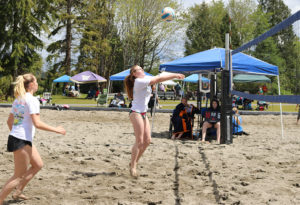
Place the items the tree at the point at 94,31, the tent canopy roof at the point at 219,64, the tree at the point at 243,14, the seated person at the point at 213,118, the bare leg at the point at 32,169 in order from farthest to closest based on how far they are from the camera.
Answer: the tree at the point at 243,14 → the tree at the point at 94,31 → the seated person at the point at 213,118 → the tent canopy roof at the point at 219,64 → the bare leg at the point at 32,169

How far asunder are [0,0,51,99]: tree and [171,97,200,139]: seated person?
60.2ft

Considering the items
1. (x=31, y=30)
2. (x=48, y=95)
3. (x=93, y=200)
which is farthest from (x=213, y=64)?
(x=31, y=30)

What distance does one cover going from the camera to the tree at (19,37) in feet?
75.8

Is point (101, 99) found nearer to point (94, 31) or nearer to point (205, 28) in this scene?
point (94, 31)

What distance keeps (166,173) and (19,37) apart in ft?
71.6

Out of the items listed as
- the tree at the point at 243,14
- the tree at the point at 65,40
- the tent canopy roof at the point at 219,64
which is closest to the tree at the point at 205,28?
the tree at the point at 243,14

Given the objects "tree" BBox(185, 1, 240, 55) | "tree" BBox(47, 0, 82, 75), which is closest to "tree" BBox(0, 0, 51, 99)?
"tree" BBox(47, 0, 82, 75)

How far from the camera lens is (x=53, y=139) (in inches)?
278

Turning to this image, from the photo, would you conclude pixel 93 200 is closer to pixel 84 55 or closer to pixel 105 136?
pixel 105 136

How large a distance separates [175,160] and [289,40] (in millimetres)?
2453

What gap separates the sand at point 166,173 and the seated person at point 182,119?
29.3 inches

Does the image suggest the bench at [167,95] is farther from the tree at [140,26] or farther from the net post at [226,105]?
the net post at [226,105]

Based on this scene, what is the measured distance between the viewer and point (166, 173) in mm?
4488

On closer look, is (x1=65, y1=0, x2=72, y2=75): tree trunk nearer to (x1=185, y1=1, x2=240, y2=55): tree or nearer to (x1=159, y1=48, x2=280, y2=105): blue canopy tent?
(x1=185, y1=1, x2=240, y2=55): tree
